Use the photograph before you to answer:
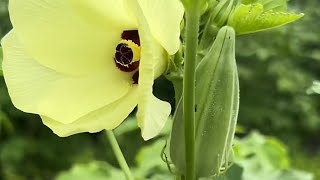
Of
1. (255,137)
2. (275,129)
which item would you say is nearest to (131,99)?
(255,137)

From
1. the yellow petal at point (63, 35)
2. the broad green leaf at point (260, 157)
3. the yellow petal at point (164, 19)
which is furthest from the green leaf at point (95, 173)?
the yellow petal at point (164, 19)

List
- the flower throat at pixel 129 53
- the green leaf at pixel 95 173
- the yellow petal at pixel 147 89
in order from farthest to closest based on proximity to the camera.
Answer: the green leaf at pixel 95 173, the flower throat at pixel 129 53, the yellow petal at pixel 147 89

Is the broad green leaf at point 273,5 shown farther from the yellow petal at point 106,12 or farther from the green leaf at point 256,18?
the yellow petal at point 106,12

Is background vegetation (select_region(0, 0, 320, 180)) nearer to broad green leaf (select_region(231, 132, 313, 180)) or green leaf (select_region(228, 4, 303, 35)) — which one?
broad green leaf (select_region(231, 132, 313, 180))

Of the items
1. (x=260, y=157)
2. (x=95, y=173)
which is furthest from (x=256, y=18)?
(x=95, y=173)

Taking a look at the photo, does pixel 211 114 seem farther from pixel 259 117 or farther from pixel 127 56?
pixel 259 117
